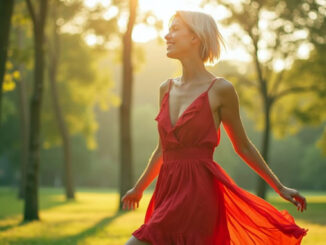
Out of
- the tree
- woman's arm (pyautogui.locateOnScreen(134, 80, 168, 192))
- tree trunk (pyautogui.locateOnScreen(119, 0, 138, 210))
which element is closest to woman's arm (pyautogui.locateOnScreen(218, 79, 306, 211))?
woman's arm (pyautogui.locateOnScreen(134, 80, 168, 192))

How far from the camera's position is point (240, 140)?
4512 millimetres

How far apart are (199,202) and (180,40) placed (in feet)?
3.43

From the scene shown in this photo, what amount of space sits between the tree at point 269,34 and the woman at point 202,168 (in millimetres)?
26976

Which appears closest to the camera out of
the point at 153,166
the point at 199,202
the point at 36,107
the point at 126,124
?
the point at 199,202

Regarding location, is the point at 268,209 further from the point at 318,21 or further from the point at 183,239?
the point at 318,21

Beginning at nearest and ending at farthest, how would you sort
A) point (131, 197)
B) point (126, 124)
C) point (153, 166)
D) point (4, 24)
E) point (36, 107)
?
point (153, 166), point (131, 197), point (4, 24), point (36, 107), point (126, 124)

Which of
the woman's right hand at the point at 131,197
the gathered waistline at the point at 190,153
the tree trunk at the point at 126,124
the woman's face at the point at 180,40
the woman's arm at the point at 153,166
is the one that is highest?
the woman's face at the point at 180,40

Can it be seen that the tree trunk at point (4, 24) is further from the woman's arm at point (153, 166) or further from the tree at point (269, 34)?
the tree at point (269, 34)

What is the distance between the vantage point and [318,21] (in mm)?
30625

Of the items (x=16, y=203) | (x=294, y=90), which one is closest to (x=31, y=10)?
(x=16, y=203)

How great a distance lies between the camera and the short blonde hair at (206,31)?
170 inches

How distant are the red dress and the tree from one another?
27.1 m

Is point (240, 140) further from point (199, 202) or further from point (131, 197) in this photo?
point (131, 197)

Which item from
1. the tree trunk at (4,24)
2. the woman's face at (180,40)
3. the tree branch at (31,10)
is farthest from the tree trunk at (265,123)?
the woman's face at (180,40)
